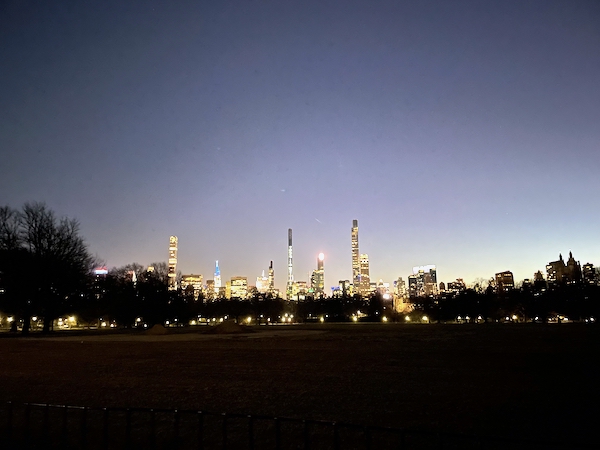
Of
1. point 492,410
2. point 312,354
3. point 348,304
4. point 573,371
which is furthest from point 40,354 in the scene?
point 348,304

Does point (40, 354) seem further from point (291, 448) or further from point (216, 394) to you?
point (291, 448)

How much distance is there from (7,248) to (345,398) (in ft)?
151

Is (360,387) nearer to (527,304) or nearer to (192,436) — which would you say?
(192,436)

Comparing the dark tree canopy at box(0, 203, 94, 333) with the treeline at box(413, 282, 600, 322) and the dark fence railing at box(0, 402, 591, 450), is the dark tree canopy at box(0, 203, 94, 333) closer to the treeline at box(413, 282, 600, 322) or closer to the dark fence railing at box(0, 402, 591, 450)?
the dark fence railing at box(0, 402, 591, 450)

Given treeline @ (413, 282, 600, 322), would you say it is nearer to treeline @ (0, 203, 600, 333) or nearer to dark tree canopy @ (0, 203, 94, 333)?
treeline @ (0, 203, 600, 333)

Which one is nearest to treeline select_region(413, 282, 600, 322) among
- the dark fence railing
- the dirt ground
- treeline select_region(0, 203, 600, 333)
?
treeline select_region(0, 203, 600, 333)

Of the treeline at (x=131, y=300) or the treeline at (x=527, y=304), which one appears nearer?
the treeline at (x=131, y=300)

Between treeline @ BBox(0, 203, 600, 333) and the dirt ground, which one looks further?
treeline @ BBox(0, 203, 600, 333)

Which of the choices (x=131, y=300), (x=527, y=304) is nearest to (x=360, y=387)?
(x=131, y=300)

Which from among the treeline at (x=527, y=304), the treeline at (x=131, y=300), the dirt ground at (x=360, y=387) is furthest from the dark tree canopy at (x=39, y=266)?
the treeline at (x=527, y=304)

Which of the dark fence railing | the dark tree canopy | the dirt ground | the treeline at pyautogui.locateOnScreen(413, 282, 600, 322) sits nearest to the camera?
the dark fence railing

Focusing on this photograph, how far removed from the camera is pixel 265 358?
20.5m

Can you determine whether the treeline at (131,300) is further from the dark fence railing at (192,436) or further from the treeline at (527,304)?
the dark fence railing at (192,436)

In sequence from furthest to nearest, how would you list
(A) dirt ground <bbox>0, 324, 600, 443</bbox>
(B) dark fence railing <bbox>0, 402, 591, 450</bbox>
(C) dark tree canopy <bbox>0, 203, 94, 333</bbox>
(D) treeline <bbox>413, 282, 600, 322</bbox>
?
(D) treeline <bbox>413, 282, 600, 322</bbox> < (C) dark tree canopy <bbox>0, 203, 94, 333</bbox> < (A) dirt ground <bbox>0, 324, 600, 443</bbox> < (B) dark fence railing <bbox>0, 402, 591, 450</bbox>
